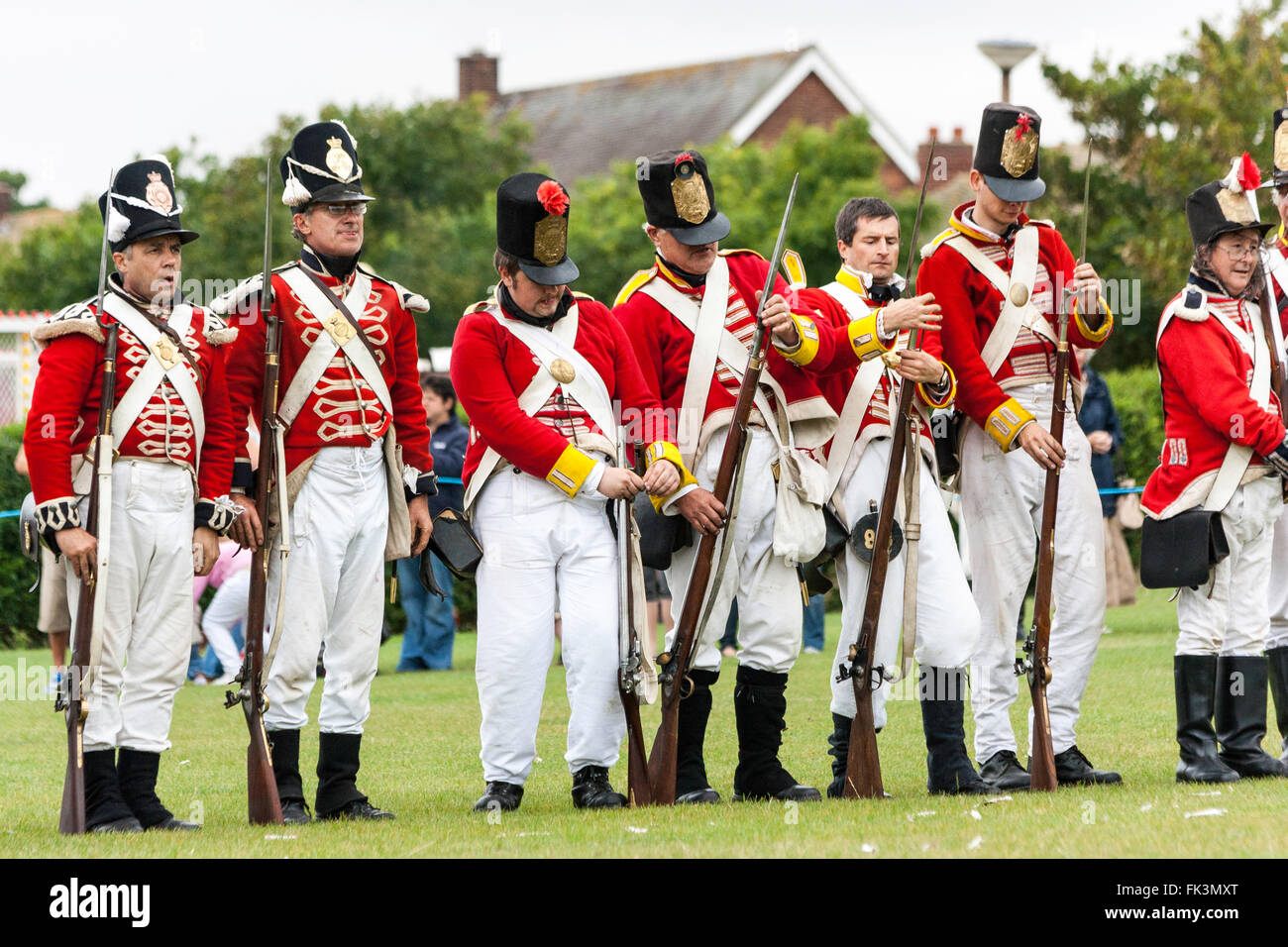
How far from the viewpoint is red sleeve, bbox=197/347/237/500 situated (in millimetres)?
6844

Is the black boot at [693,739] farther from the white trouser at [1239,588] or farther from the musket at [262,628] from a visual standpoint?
the white trouser at [1239,588]

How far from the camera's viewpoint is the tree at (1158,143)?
21938 mm

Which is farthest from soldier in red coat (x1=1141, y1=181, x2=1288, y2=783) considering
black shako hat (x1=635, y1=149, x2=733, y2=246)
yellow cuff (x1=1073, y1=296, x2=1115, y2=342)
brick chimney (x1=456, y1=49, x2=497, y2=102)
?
brick chimney (x1=456, y1=49, x2=497, y2=102)

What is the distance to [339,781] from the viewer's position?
22.6ft

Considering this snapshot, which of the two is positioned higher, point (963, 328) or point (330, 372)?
point (963, 328)

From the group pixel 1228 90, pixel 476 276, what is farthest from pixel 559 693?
pixel 476 276

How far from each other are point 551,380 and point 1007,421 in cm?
175

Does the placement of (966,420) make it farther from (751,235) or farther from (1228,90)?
(751,235)

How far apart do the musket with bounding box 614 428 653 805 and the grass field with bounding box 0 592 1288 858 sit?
23 cm

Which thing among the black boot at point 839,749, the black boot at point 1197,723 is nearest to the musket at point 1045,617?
the black boot at point 1197,723

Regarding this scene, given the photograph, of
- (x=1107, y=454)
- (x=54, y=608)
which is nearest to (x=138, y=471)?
(x=54, y=608)

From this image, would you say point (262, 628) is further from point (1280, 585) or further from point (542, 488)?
point (1280, 585)

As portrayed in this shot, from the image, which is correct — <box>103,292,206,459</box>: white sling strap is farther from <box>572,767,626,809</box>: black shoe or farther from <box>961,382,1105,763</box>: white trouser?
<box>961,382,1105,763</box>: white trouser

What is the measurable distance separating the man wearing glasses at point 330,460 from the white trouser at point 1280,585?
3738 mm
